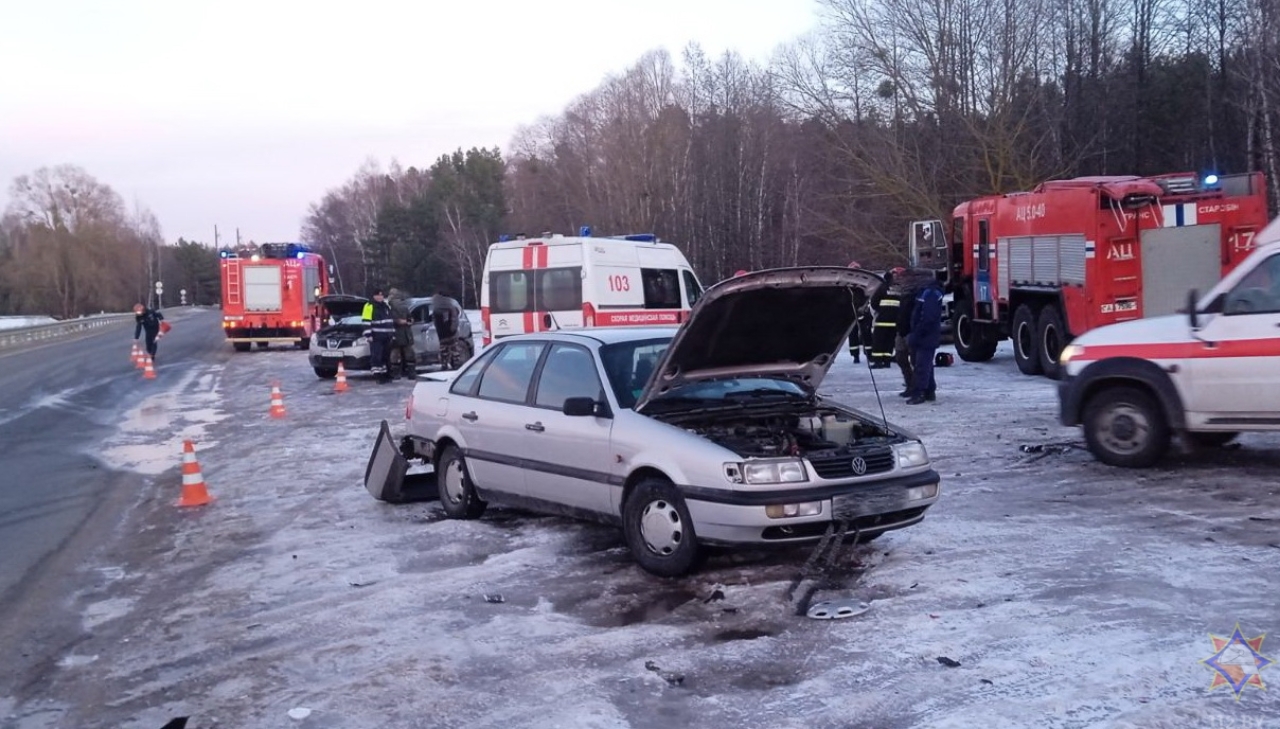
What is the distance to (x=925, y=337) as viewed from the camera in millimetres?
15133

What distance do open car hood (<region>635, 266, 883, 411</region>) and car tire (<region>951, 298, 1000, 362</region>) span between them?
549 inches

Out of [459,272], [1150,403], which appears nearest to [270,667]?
[1150,403]

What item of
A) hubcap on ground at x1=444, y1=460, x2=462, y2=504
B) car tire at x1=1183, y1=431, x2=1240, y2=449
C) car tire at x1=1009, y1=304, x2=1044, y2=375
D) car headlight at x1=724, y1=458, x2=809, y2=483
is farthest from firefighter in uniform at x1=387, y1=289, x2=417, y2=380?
car headlight at x1=724, y1=458, x2=809, y2=483

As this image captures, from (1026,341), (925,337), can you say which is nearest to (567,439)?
(925,337)

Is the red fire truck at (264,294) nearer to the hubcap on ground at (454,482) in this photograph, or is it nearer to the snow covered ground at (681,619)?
the snow covered ground at (681,619)

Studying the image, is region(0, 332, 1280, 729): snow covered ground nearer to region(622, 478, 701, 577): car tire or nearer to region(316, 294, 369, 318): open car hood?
region(622, 478, 701, 577): car tire

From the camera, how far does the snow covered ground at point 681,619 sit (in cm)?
508

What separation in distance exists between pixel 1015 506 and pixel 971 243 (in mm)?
12998

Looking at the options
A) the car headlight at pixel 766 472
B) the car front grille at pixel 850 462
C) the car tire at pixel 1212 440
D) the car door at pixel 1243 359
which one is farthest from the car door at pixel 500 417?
the car tire at pixel 1212 440

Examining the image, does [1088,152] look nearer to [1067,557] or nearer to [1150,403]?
[1150,403]

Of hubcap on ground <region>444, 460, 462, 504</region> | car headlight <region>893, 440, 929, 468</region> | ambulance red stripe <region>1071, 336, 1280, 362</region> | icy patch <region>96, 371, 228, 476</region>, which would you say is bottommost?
icy patch <region>96, 371, 228, 476</region>

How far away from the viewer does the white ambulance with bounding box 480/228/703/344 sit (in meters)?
17.5

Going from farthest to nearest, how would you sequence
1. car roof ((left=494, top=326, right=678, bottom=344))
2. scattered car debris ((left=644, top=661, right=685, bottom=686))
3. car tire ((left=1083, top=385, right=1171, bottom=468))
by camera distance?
car tire ((left=1083, top=385, right=1171, bottom=468)) → car roof ((left=494, top=326, right=678, bottom=344)) → scattered car debris ((left=644, top=661, right=685, bottom=686))

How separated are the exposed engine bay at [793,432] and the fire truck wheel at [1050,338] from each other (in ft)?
35.5
